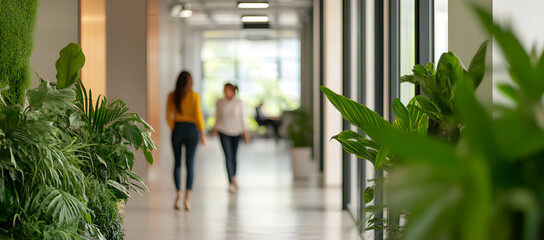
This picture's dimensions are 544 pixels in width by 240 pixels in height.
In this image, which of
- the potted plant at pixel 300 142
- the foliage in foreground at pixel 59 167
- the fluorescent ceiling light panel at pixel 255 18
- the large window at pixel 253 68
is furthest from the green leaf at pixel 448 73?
the large window at pixel 253 68

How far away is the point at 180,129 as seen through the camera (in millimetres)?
7312

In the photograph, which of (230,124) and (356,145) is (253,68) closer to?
(230,124)

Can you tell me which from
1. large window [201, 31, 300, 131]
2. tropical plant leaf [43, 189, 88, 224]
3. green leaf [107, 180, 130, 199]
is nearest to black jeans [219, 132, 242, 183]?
green leaf [107, 180, 130, 199]

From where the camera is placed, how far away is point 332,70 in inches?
354

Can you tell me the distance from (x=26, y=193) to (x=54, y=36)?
8.22 ft

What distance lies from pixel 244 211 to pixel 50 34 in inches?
117

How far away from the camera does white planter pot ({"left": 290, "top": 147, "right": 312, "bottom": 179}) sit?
10570 millimetres

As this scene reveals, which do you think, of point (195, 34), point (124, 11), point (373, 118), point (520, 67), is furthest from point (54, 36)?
point (195, 34)

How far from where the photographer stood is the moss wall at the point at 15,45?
3.91 m

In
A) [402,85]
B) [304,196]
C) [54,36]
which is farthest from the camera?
[304,196]

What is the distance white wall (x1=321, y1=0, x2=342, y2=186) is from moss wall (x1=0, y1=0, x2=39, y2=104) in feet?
17.5

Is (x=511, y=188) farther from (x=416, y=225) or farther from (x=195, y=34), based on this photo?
(x=195, y=34)

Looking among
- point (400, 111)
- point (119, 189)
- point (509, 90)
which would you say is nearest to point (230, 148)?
point (119, 189)

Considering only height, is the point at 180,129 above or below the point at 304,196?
above
